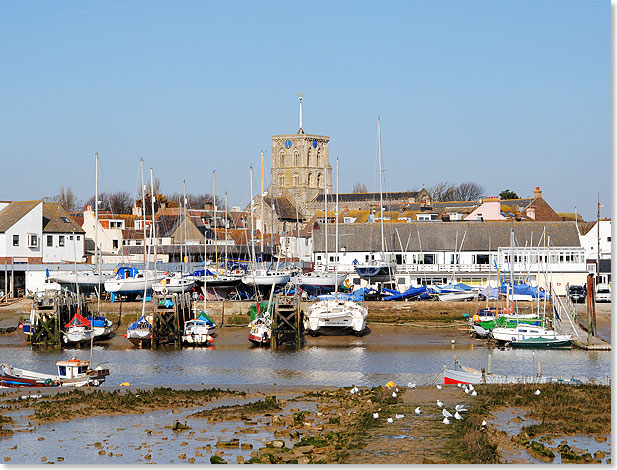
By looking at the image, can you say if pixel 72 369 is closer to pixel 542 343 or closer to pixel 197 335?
pixel 197 335

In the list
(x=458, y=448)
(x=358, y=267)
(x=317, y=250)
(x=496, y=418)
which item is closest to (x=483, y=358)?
(x=496, y=418)

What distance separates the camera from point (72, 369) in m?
32.8

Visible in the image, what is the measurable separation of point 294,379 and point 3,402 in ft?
35.7

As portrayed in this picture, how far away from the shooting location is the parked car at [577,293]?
190 ft

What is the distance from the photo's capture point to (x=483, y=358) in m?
39.6

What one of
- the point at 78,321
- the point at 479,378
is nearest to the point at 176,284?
the point at 78,321

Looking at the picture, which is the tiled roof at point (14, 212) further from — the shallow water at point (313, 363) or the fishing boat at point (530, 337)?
the fishing boat at point (530, 337)

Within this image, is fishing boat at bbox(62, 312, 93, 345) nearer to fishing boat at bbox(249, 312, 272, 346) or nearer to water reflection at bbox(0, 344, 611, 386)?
water reflection at bbox(0, 344, 611, 386)

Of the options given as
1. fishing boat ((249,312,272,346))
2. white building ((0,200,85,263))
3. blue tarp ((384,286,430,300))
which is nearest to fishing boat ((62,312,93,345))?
fishing boat ((249,312,272,346))

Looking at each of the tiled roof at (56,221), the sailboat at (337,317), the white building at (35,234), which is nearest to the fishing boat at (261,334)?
the sailboat at (337,317)

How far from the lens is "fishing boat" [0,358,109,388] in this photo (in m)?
31.9

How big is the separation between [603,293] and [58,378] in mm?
38752

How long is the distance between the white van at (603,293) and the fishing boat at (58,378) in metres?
35.9

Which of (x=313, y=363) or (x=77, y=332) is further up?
(x=77, y=332)
